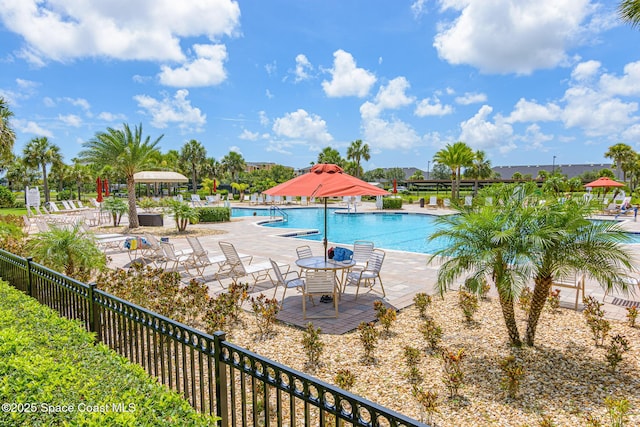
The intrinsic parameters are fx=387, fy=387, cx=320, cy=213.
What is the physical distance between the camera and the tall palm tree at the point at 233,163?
203 feet

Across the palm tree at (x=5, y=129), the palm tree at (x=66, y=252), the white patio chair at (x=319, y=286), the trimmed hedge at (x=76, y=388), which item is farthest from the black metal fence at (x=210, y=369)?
the palm tree at (x=5, y=129)

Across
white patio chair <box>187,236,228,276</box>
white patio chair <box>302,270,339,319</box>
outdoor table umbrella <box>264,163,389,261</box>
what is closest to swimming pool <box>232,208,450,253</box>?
outdoor table umbrella <box>264,163,389,261</box>

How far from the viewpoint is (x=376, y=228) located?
68.7ft

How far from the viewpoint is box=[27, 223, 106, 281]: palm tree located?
664 centimetres

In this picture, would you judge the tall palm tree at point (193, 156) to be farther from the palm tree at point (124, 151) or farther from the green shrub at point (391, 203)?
the palm tree at point (124, 151)

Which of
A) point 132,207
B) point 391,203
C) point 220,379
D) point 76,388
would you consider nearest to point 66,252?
point 76,388

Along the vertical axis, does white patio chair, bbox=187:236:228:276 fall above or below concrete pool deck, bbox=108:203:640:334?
→ above

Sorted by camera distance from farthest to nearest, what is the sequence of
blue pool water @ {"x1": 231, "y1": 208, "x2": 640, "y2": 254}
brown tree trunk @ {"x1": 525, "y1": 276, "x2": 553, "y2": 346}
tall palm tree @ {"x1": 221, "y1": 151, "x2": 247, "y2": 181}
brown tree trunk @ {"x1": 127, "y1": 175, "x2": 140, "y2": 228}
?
tall palm tree @ {"x1": 221, "y1": 151, "x2": 247, "y2": 181} < brown tree trunk @ {"x1": 127, "y1": 175, "x2": 140, "y2": 228} < blue pool water @ {"x1": 231, "y1": 208, "x2": 640, "y2": 254} < brown tree trunk @ {"x1": 525, "y1": 276, "x2": 553, "y2": 346}

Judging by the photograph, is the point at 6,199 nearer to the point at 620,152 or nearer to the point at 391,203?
the point at 391,203

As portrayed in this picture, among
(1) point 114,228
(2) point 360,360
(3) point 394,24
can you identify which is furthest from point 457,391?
(1) point 114,228

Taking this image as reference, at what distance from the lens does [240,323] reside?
582 centimetres

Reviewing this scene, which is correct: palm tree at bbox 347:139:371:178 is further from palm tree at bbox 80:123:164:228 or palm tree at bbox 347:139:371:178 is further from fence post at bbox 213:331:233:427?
fence post at bbox 213:331:233:427

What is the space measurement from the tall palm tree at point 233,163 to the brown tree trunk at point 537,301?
197 feet

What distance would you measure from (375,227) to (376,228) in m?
0.47
